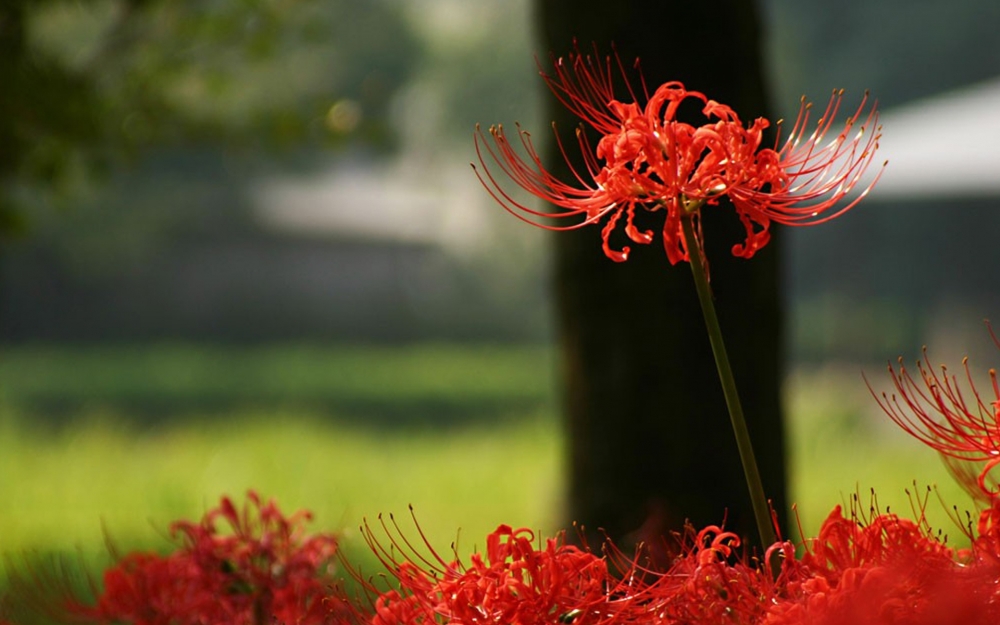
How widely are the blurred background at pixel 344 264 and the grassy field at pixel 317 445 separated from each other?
0.04m

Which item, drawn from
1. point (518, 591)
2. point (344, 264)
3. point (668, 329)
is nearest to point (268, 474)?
point (668, 329)

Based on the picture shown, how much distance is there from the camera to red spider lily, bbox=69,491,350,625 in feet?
3.61

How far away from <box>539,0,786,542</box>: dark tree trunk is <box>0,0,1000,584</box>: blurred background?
7.9 inches

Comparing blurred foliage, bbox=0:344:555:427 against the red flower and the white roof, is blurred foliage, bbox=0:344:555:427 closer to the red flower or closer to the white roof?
the white roof

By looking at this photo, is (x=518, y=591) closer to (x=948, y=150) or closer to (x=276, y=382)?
(x=276, y=382)

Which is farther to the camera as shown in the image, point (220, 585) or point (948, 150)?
point (948, 150)

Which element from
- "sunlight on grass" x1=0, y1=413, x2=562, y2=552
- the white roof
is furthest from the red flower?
the white roof

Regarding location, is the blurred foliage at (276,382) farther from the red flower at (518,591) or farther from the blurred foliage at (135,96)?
the red flower at (518,591)

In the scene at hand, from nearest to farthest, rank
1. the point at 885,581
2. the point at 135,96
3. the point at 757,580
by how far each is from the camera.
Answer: the point at 885,581
the point at 757,580
the point at 135,96

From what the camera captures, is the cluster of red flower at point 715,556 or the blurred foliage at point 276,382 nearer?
the cluster of red flower at point 715,556

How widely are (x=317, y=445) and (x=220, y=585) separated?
645cm

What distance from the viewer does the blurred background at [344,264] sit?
14.3 feet

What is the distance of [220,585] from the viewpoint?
1112 mm

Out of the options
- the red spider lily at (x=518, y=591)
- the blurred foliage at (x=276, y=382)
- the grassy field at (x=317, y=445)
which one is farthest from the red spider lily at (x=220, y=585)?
the blurred foliage at (x=276, y=382)
